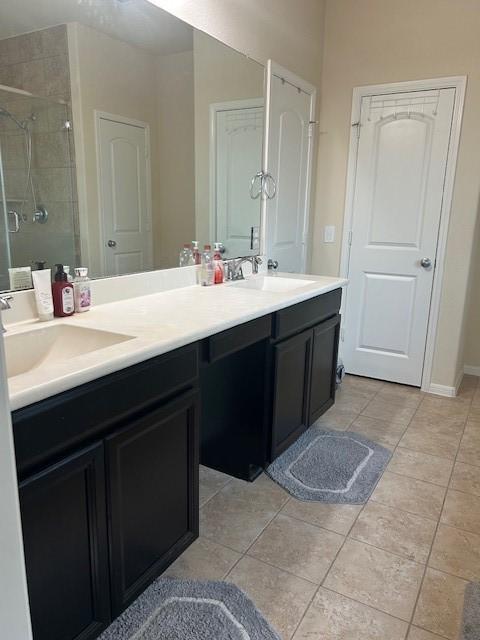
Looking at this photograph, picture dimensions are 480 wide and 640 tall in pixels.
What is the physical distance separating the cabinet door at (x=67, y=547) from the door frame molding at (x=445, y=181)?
2.75 metres

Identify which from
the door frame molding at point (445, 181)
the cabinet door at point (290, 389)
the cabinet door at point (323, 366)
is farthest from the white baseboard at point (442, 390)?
the cabinet door at point (290, 389)

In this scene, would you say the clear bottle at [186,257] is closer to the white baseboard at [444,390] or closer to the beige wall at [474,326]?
the white baseboard at [444,390]

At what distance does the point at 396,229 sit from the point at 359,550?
2.28 meters

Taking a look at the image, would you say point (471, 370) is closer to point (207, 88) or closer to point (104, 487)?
point (207, 88)

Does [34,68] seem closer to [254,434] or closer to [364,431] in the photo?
[254,434]

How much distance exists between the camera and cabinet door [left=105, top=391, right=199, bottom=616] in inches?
51.3

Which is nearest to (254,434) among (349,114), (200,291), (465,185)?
(200,291)

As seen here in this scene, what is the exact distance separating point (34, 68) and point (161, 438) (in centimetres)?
124

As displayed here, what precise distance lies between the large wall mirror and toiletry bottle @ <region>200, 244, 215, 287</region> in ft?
0.28

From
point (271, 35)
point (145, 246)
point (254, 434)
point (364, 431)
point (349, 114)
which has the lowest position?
point (364, 431)

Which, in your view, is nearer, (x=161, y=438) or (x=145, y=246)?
(x=161, y=438)

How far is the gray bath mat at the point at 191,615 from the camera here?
1.42 metres

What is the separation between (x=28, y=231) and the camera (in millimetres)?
1562

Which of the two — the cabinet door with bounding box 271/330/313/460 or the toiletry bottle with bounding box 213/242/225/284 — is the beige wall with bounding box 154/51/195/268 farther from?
the cabinet door with bounding box 271/330/313/460
